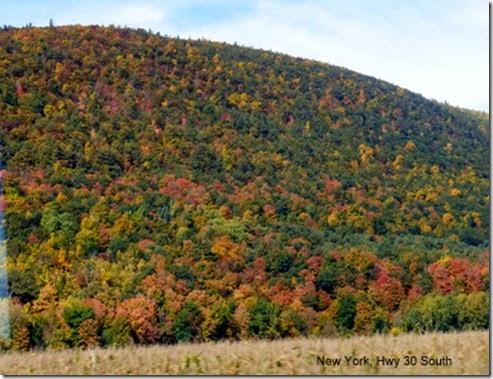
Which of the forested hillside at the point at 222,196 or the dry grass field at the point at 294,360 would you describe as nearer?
the dry grass field at the point at 294,360

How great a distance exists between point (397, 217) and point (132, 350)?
74.5 m

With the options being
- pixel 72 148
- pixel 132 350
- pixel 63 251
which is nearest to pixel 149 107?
pixel 72 148

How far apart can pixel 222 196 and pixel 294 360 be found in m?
73.5

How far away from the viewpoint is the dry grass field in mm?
9555

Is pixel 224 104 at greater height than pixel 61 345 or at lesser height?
greater

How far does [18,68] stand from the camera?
105 meters

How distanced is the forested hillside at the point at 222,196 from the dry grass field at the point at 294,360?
9.23m

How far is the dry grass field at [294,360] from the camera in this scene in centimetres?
955

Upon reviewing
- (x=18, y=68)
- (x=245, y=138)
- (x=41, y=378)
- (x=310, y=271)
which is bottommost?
(x=310, y=271)

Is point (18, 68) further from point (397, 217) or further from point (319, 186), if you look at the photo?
point (397, 217)

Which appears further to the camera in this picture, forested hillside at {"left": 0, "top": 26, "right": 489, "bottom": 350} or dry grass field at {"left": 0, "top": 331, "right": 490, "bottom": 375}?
forested hillside at {"left": 0, "top": 26, "right": 489, "bottom": 350}

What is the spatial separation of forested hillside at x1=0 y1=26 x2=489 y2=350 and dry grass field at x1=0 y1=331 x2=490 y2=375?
9.23 m

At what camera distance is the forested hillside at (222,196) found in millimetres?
35969

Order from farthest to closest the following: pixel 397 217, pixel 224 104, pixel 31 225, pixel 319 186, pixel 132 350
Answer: pixel 224 104 → pixel 319 186 → pixel 397 217 → pixel 31 225 → pixel 132 350
